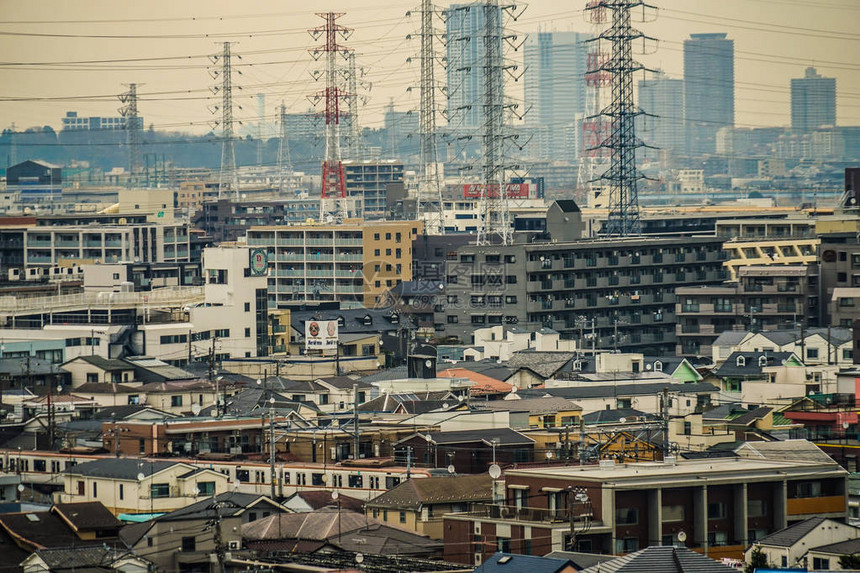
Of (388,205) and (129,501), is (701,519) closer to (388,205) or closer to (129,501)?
(129,501)

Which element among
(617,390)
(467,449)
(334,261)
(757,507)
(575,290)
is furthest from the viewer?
(334,261)

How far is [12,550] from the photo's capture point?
78.5 ft

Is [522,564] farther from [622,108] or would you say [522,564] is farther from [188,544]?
[622,108]

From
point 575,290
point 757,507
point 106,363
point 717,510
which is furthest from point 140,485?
point 575,290

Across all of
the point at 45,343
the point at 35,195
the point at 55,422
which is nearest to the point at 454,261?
the point at 45,343

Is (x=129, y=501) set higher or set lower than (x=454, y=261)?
lower

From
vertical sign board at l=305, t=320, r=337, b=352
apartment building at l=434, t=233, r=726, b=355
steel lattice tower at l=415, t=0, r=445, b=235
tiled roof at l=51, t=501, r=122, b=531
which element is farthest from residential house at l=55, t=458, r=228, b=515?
steel lattice tower at l=415, t=0, r=445, b=235

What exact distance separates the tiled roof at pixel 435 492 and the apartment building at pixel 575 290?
25.9m

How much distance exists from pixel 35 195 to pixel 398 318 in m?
83.5

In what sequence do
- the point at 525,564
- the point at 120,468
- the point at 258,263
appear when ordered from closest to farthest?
the point at 525,564 → the point at 120,468 → the point at 258,263

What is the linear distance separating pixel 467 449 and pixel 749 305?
82.0 ft

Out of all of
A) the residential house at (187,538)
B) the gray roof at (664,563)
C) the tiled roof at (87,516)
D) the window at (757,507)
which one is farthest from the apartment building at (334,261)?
the gray roof at (664,563)

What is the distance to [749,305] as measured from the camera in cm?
5419

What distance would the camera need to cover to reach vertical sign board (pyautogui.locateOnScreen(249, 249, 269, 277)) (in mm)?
52906
